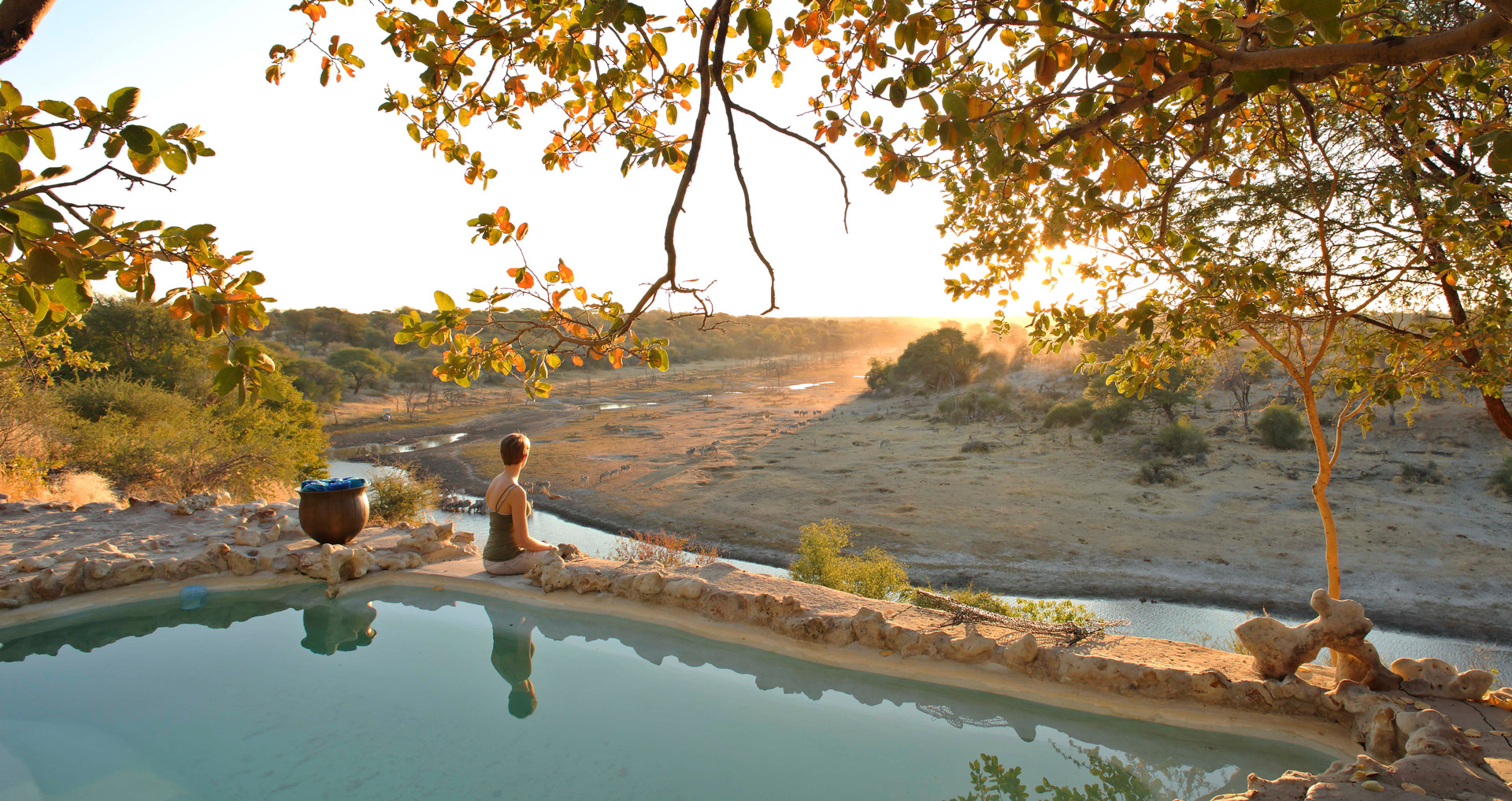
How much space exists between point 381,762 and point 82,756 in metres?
1.41

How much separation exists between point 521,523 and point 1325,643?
16.2 ft

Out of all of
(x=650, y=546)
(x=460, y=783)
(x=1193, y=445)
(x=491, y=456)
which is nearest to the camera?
(x=460, y=783)

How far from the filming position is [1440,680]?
3.30 m

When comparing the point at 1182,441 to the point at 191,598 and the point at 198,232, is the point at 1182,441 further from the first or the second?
the point at 198,232

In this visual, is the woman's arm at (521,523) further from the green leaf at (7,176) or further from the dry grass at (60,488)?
the dry grass at (60,488)

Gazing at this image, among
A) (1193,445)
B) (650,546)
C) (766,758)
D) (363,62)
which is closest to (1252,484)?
(1193,445)

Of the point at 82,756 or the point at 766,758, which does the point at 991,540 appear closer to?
the point at 766,758

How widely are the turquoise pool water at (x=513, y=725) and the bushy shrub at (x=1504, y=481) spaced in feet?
44.4

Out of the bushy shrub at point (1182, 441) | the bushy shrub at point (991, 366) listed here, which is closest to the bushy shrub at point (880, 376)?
the bushy shrub at point (991, 366)

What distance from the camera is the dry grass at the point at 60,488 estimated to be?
7.99 meters

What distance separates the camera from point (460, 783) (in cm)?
296

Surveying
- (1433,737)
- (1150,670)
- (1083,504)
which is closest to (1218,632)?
(1083,504)

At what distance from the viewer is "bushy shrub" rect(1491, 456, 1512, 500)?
38.8 feet

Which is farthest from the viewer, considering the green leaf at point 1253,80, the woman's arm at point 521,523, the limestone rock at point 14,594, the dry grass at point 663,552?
the dry grass at point 663,552
